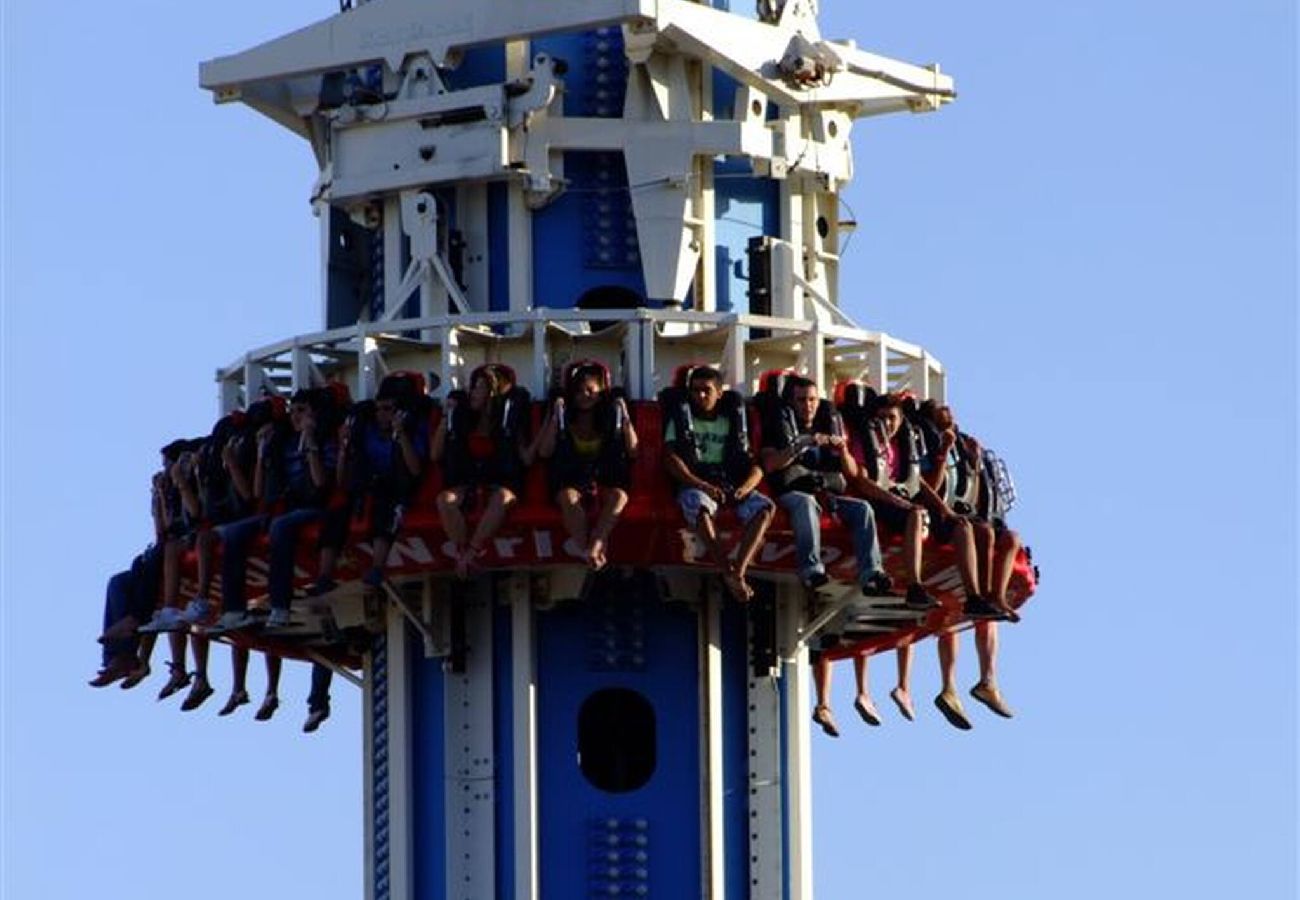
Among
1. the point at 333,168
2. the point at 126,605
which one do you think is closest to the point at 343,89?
the point at 333,168

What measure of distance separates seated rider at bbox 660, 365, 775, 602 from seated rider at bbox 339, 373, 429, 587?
12.1 ft

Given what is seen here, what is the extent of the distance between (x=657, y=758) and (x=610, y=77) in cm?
1049

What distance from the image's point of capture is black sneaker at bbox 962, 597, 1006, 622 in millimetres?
114000

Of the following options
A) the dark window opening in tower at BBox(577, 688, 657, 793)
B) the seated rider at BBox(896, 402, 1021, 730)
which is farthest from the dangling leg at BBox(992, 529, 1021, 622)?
the dark window opening in tower at BBox(577, 688, 657, 793)

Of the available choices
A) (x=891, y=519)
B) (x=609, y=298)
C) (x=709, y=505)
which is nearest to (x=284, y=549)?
(x=709, y=505)

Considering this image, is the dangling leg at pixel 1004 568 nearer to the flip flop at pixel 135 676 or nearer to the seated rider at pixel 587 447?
the seated rider at pixel 587 447

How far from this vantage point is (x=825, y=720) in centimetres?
11975

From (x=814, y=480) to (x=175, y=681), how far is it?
11333 mm

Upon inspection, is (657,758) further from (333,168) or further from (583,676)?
(333,168)

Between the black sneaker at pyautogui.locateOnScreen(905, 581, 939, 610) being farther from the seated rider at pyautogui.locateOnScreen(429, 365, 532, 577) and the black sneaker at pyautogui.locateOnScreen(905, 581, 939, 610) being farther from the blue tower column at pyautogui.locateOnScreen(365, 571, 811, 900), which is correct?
the seated rider at pyautogui.locateOnScreen(429, 365, 532, 577)

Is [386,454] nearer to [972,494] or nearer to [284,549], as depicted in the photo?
[284,549]

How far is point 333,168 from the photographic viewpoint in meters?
118

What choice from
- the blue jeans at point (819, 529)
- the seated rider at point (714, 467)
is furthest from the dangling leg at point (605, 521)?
the blue jeans at point (819, 529)

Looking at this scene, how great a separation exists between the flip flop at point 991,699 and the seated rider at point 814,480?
4843 millimetres
